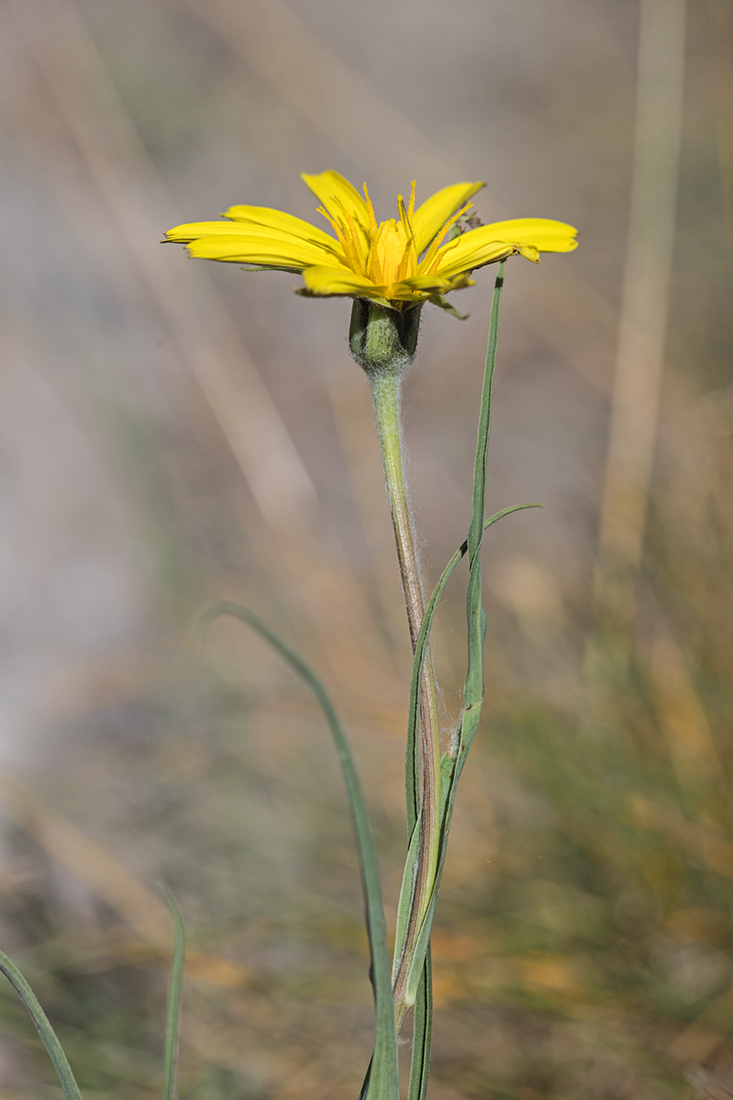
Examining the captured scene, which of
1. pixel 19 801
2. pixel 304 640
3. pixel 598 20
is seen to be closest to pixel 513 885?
pixel 304 640

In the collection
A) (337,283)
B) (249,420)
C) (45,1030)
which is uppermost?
(249,420)

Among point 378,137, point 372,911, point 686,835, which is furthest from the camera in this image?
point 378,137

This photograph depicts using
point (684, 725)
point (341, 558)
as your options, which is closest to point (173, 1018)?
point (684, 725)

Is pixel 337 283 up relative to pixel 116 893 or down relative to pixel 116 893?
up

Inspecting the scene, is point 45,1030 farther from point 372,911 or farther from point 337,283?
point 337,283

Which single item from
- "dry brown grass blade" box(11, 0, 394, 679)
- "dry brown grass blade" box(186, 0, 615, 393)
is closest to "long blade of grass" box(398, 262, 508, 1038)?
"dry brown grass blade" box(11, 0, 394, 679)

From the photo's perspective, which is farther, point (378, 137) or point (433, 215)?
point (378, 137)

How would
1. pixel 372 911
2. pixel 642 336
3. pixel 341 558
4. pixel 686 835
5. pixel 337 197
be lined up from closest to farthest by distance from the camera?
pixel 372 911, pixel 337 197, pixel 686 835, pixel 642 336, pixel 341 558

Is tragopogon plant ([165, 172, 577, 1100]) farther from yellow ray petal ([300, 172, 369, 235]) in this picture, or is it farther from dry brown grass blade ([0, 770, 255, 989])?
dry brown grass blade ([0, 770, 255, 989])
